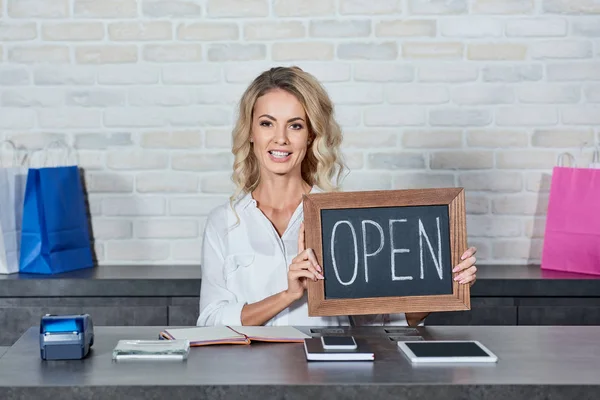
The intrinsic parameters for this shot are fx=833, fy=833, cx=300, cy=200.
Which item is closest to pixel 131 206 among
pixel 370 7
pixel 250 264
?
pixel 250 264

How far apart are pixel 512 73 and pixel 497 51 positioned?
0.35 ft

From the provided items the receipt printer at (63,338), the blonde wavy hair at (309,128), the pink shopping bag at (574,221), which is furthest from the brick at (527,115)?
the receipt printer at (63,338)

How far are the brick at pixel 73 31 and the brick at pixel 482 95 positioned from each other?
1.44m

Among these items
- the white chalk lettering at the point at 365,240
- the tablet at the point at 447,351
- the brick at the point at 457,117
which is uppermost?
the brick at the point at 457,117

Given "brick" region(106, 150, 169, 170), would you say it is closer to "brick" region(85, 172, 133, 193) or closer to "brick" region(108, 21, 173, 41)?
"brick" region(85, 172, 133, 193)

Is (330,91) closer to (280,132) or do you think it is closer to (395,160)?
(395,160)

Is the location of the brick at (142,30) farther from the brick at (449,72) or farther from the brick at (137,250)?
the brick at (449,72)

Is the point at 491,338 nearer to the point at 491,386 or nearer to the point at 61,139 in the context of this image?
the point at 491,386

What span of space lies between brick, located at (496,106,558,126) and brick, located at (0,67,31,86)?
6.24 feet

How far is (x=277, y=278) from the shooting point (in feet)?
8.24

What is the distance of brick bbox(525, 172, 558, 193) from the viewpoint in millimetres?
3350

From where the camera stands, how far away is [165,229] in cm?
338

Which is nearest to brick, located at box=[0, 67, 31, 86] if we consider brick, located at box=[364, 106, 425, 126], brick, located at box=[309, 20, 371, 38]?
brick, located at box=[309, 20, 371, 38]

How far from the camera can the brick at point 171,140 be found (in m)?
3.34
